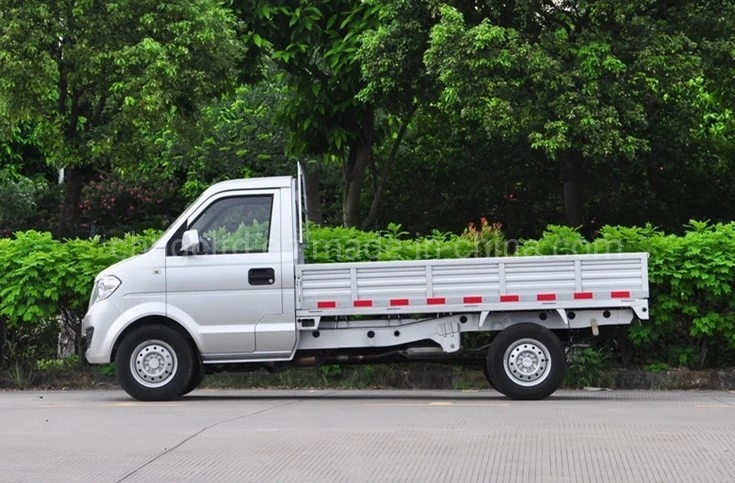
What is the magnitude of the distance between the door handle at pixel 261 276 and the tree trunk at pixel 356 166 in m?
14.6

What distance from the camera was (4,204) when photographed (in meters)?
36.4

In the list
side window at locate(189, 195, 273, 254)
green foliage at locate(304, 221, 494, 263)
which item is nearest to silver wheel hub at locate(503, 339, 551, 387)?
green foliage at locate(304, 221, 494, 263)

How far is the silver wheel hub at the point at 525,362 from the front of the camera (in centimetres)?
1298

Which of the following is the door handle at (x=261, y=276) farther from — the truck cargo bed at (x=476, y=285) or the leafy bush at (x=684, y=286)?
the leafy bush at (x=684, y=286)

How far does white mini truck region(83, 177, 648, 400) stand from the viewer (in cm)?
1293

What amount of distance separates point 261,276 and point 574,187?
15.3 m

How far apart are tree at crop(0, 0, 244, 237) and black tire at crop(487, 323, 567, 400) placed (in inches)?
483

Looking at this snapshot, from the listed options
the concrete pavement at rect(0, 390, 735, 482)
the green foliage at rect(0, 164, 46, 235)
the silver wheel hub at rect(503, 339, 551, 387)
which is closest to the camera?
the concrete pavement at rect(0, 390, 735, 482)

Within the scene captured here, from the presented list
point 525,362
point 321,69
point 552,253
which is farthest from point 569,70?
point 525,362

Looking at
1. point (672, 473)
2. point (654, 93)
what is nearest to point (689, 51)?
point (654, 93)

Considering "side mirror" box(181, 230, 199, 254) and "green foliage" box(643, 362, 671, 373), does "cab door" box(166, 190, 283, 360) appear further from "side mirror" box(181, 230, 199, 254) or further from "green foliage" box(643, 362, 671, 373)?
"green foliage" box(643, 362, 671, 373)

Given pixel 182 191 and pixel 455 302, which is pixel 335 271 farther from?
pixel 182 191

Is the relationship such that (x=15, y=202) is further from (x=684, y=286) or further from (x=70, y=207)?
(x=684, y=286)

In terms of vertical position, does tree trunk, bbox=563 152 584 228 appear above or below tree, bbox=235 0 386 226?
below
